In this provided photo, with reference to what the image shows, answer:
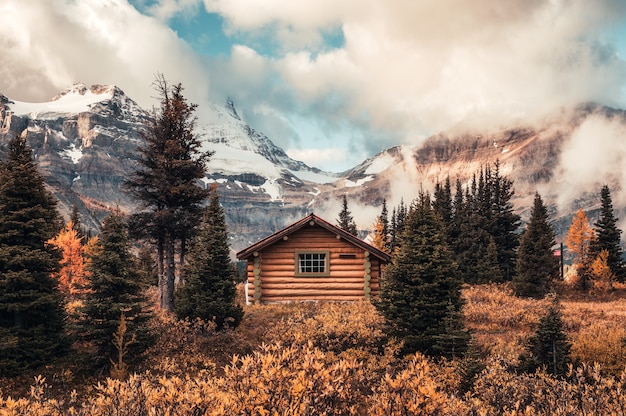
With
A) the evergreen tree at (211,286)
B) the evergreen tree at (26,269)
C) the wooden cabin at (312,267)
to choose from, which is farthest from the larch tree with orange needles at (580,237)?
the evergreen tree at (26,269)

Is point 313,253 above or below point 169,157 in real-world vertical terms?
below

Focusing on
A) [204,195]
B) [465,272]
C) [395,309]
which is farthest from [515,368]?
[465,272]

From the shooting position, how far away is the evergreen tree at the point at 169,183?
72.0 feet

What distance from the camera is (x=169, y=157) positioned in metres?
22.2

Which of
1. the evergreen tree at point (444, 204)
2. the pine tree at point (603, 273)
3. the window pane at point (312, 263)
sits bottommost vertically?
the pine tree at point (603, 273)

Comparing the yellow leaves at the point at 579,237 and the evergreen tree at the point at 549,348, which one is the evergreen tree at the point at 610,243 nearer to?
the yellow leaves at the point at 579,237

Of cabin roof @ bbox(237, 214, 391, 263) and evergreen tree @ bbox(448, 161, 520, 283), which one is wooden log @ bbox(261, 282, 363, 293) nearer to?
cabin roof @ bbox(237, 214, 391, 263)

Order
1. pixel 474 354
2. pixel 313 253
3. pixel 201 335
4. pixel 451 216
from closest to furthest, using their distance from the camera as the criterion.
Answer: pixel 474 354 < pixel 201 335 < pixel 313 253 < pixel 451 216

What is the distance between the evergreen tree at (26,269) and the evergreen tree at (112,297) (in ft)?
4.22

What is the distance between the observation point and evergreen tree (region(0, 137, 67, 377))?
1317cm

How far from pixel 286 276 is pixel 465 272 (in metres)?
26.7

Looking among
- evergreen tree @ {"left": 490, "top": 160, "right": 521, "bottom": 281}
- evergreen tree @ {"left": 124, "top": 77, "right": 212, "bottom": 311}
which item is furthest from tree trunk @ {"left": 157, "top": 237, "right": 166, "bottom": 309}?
evergreen tree @ {"left": 490, "top": 160, "right": 521, "bottom": 281}

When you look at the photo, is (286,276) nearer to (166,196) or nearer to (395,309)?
(166,196)

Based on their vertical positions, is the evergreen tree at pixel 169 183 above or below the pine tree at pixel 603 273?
above
